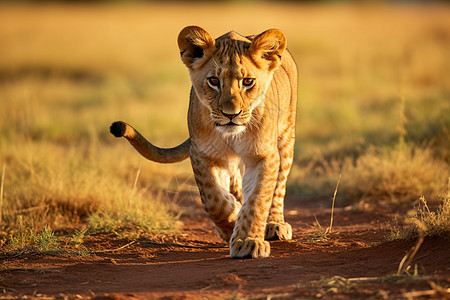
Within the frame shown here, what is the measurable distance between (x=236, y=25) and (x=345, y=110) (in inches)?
523

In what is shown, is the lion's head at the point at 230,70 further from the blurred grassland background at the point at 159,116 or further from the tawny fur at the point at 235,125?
the blurred grassland background at the point at 159,116

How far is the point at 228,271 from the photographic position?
382 cm

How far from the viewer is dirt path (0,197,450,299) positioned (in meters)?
3.33

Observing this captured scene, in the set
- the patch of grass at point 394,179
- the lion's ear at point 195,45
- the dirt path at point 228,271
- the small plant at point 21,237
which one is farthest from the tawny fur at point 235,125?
A: the patch of grass at point 394,179

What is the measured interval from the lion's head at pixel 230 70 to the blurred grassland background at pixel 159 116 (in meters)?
1.38

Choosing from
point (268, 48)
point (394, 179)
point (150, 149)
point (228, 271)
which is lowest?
point (228, 271)

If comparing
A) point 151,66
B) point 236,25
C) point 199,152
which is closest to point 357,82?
point 151,66

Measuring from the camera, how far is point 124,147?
333 inches

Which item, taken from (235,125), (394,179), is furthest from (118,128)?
(394,179)

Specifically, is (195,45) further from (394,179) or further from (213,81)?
(394,179)

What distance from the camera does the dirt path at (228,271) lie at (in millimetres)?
3326

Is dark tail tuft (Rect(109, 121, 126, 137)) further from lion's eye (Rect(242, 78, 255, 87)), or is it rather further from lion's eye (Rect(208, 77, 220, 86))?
lion's eye (Rect(242, 78, 255, 87))

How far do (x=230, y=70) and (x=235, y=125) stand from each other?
354 millimetres

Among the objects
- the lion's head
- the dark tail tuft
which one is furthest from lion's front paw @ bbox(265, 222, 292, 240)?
the dark tail tuft
